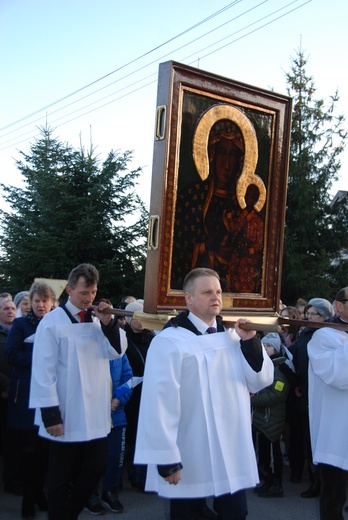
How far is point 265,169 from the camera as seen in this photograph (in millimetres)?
4707

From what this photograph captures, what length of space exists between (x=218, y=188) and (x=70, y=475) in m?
2.37

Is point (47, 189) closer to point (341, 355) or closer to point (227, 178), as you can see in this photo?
point (227, 178)

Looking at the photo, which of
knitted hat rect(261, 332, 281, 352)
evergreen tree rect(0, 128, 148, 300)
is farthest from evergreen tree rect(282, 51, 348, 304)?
knitted hat rect(261, 332, 281, 352)

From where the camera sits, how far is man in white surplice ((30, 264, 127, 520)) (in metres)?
4.11

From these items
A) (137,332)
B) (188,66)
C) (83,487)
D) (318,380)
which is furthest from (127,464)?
(188,66)

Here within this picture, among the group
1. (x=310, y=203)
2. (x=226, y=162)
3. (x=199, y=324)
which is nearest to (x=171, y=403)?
(x=199, y=324)

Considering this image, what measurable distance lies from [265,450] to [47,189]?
29.4ft

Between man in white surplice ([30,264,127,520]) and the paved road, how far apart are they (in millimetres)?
920

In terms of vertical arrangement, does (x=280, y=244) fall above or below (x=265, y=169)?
below

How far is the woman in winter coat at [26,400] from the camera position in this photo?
16.2 ft

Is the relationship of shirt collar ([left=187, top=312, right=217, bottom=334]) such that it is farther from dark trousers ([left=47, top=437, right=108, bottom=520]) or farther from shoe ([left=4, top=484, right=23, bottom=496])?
shoe ([left=4, top=484, right=23, bottom=496])

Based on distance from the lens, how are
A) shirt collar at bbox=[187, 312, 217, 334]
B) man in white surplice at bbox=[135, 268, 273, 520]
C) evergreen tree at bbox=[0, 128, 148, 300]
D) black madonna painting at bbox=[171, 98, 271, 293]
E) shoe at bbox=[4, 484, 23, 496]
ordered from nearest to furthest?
man in white surplice at bbox=[135, 268, 273, 520], shirt collar at bbox=[187, 312, 217, 334], black madonna painting at bbox=[171, 98, 271, 293], shoe at bbox=[4, 484, 23, 496], evergreen tree at bbox=[0, 128, 148, 300]

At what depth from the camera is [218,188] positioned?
4.46m

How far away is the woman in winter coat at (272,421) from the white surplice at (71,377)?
200 centimetres
